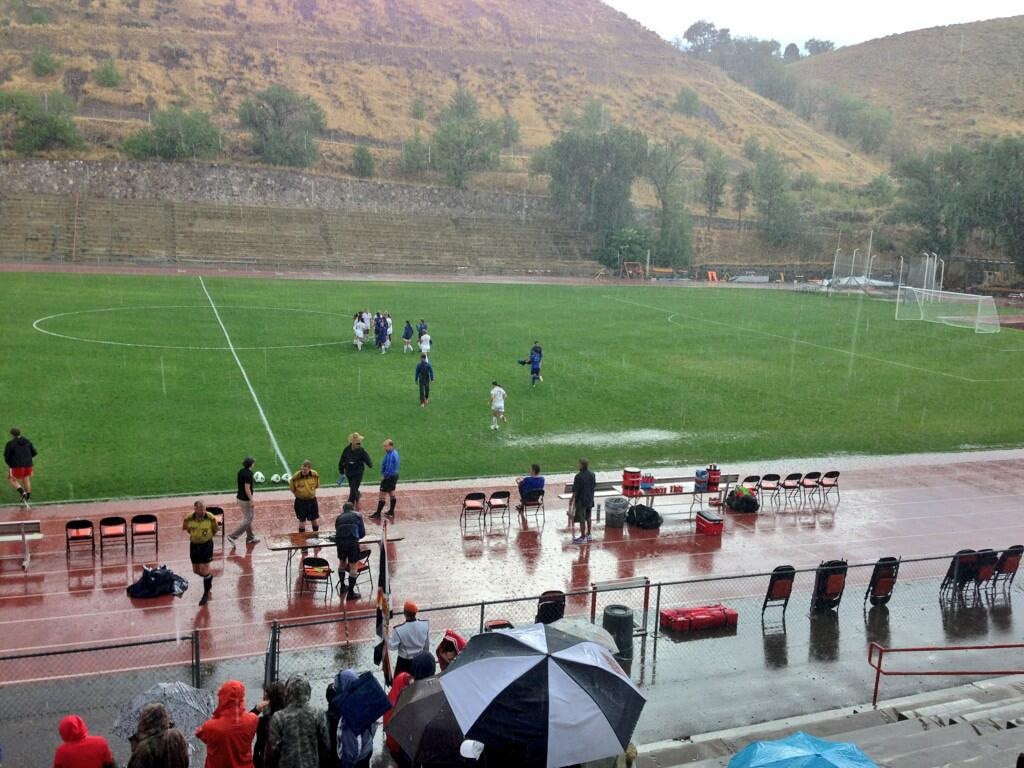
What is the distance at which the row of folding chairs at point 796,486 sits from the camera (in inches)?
713

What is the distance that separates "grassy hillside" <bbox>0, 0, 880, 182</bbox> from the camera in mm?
110812

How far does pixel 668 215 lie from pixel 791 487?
6288cm

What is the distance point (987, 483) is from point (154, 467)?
18.1 metres

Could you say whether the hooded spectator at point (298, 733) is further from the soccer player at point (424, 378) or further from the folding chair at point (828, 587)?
the soccer player at point (424, 378)

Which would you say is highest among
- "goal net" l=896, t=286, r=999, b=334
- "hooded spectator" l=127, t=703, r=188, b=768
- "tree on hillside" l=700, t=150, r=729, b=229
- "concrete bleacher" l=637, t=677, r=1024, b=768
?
"tree on hillside" l=700, t=150, r=729, b=229

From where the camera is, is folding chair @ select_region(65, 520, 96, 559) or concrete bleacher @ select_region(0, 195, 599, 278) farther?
concrete bleacher @ select_region(0, 195, 599, 278)

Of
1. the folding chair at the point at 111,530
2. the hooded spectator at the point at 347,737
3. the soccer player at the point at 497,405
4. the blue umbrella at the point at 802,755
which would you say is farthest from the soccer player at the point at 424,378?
the blue umbrella at the point at 802,755

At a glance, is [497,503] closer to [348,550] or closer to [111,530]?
[348,550]

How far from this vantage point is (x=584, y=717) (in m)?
6.60

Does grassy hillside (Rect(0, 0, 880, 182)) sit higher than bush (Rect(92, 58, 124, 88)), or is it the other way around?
grassy hillside (Rect(0, 0, 880, 182))

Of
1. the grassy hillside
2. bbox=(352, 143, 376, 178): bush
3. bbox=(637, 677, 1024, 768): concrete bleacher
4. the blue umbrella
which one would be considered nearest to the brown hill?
the grassy hillside

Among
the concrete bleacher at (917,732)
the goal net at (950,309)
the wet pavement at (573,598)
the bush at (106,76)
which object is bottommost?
the wet pavement at (573,598)

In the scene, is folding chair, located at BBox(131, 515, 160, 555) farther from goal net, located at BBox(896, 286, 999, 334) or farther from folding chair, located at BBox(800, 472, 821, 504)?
goal net, located at BBox(896, 286, 999, 334)

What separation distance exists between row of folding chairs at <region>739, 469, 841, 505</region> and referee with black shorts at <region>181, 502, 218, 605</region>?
1028 centimetres
